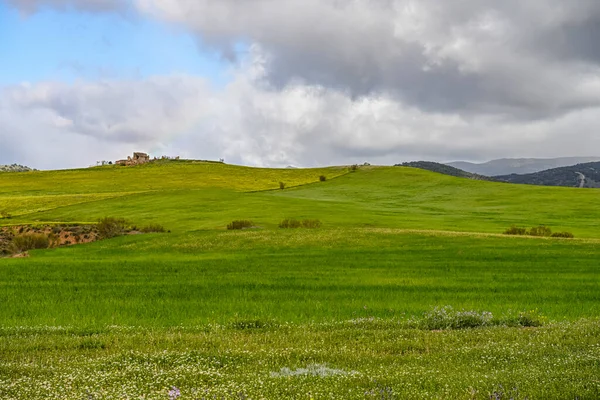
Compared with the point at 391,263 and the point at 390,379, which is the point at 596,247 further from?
the point at 390,379

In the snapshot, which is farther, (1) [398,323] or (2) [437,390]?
(1) [398,323]

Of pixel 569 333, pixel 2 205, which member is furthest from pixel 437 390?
pixel 2 205

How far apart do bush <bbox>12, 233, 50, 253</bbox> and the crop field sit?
424cm

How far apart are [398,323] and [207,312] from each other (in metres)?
7.01

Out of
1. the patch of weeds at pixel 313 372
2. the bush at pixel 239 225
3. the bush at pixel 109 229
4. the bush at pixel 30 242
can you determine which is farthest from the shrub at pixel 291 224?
the patch of weeds at pixel 313 372

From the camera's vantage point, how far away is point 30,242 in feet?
159

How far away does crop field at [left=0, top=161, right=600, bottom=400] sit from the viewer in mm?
8484

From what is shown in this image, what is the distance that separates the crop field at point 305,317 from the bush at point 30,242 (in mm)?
4236

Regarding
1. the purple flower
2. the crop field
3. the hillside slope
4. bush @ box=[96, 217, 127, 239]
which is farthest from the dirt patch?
the purple flower

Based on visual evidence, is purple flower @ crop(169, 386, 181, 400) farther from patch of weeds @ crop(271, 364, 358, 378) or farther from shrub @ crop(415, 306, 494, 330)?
shrub @ crop(415, 306, 494, 330)

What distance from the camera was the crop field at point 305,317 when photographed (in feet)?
27.8

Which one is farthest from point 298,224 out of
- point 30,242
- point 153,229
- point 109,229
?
point 30,242

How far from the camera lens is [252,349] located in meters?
11.4

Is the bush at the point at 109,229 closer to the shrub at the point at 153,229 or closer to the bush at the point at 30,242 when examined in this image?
the shrub at the point at 153,229
